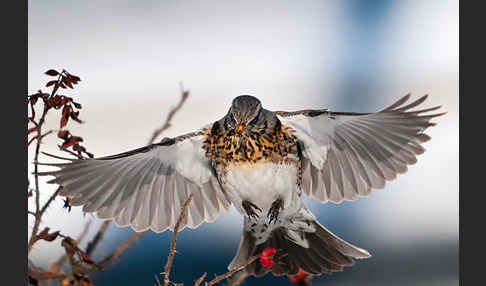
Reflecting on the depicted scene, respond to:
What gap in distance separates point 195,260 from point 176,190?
0.33 meters

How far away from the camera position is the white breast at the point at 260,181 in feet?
3.50

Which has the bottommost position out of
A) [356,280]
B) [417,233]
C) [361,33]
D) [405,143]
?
[356,280]

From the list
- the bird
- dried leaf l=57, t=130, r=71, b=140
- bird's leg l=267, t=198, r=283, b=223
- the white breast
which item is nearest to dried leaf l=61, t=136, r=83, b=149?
dried leaf l=57, t=130, r=71, b=140

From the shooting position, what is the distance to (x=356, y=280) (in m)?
1.51

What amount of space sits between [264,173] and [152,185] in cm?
26

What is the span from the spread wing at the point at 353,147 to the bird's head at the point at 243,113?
0.09 m

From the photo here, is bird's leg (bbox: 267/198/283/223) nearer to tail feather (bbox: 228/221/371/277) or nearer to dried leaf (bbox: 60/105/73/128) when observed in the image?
tail feather (bbox: 228/221/371/277)

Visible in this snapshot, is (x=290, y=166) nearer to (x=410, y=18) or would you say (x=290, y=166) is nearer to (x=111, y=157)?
(x=111, y=157)

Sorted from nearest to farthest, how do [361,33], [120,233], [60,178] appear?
1. [60,178]
2. [120,233]
3. [361,33]

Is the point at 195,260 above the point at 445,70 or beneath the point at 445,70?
beneath

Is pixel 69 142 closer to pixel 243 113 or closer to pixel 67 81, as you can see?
pixel 67 81

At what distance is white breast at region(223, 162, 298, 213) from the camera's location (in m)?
1.07

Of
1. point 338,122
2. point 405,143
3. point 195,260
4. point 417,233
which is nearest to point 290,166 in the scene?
point 338,122

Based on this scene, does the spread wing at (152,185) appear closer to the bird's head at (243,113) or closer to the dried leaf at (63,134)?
the bird's head at (243,113)
